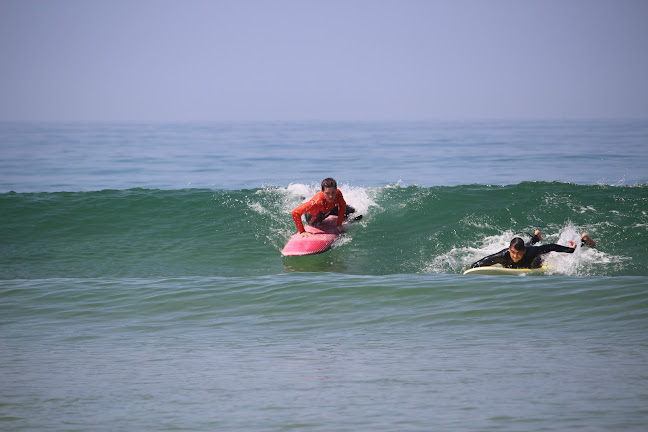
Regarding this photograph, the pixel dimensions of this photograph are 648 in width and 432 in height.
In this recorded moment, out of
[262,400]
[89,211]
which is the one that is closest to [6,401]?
[262,400]

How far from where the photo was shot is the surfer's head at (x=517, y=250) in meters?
9.32

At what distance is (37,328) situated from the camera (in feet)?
23.6

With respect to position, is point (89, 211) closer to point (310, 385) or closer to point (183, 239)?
point (183, 239)

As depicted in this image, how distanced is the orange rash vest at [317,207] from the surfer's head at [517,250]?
324 centimetres

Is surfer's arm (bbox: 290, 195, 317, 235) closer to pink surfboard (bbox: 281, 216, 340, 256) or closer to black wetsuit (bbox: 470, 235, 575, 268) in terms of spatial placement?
pink surfboard (bbox: 281, 216, 340, 256)

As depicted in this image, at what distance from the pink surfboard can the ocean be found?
0.20 metres

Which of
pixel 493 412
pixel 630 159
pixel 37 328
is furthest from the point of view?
pixel 630 159

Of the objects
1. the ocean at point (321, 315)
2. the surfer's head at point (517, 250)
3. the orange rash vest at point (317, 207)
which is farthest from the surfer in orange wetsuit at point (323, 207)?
the surfer's head at point (517, 250)

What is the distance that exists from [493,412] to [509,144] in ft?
128

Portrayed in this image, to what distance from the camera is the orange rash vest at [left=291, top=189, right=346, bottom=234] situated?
11.2 meters

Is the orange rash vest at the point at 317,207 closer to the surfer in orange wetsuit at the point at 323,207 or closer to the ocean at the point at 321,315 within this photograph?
the surfer in orange wetsuit at the point at 323,207

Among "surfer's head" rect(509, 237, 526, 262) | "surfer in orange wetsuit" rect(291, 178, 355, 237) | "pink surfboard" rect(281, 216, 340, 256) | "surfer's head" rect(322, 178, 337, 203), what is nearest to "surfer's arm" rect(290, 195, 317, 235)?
"surfer in orange wetsuit" rect(291, 178, 355, 237)

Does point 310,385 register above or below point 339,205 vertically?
below

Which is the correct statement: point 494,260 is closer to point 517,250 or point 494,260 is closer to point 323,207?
point 517,250
